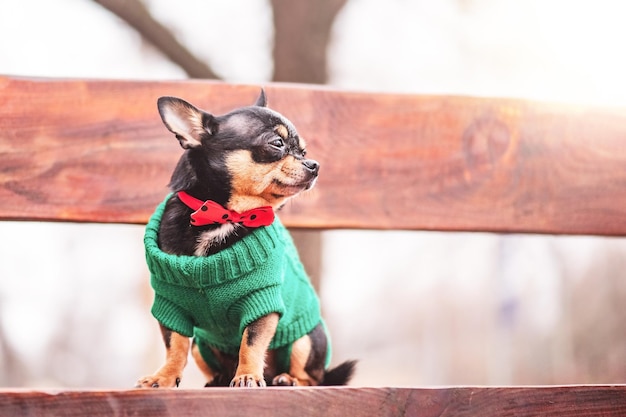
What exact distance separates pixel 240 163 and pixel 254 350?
0.35 metres

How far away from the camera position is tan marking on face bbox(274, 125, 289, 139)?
1.33 meters

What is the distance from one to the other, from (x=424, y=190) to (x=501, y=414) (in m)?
0.85

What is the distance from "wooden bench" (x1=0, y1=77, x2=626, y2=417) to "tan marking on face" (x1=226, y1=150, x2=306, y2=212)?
0.43 metres

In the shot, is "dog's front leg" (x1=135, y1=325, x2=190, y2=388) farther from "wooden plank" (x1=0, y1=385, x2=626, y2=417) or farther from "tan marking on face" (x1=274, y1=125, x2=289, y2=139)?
"tan marking on face" (x1=274, y1=125, x2=289, y2=139)

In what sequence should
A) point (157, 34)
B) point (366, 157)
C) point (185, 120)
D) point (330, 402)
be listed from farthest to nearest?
point (157, 34), point (366, 157), point (185, 120), point (330, 402)

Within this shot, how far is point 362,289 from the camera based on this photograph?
3482 millimetres

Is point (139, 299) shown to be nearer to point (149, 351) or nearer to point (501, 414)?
point (149, 351)

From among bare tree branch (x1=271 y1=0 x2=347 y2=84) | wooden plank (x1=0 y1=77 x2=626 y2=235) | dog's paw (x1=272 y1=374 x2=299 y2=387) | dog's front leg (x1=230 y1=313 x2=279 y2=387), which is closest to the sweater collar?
dog's front leg (x1=230 y1=313 x2=279 y2=387)

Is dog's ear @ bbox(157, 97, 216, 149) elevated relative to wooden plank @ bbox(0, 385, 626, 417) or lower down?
elevated

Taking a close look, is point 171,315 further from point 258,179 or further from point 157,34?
point 157,34

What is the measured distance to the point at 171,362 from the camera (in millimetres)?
1256

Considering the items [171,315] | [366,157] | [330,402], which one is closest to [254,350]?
[171,315]

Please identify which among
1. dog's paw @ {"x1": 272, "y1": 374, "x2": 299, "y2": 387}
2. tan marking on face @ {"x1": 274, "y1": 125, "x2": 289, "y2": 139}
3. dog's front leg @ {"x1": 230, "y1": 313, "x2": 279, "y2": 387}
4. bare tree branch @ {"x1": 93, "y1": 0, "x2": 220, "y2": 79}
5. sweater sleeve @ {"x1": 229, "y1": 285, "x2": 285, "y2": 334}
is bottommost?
dog's paw @ {"x1": 272, "y1": 374, "x2": 299, "y2": 387}

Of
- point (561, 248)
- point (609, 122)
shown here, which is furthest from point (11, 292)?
point (561, 248)
